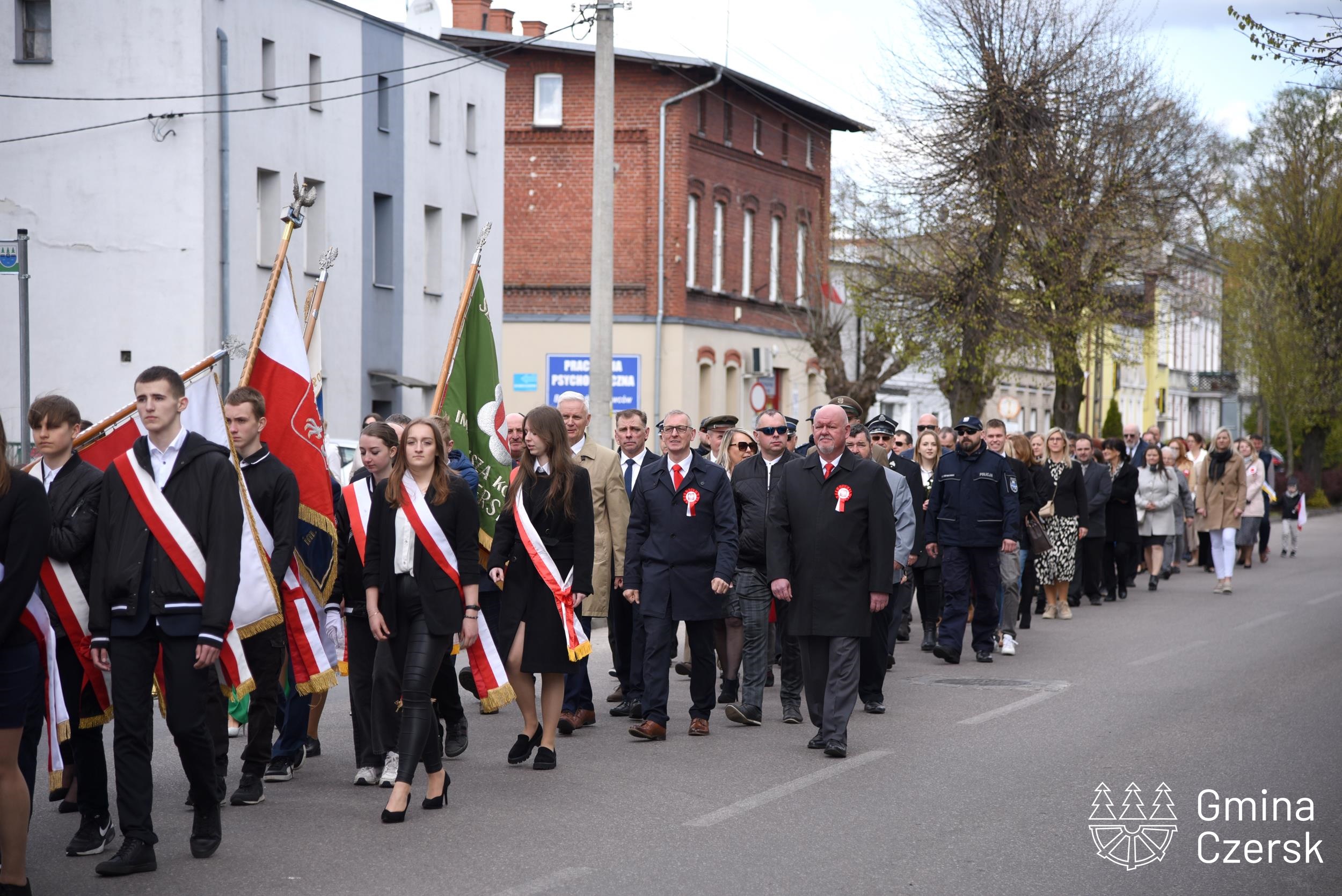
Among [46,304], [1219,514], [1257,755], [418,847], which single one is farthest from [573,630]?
[46,304]

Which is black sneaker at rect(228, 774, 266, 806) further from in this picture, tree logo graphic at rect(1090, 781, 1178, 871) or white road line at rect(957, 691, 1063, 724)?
white road line at rect(957, 691, 1063, 724)

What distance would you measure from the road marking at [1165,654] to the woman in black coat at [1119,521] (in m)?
5.15

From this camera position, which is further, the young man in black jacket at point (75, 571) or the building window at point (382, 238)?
the building window at point (382, 238)

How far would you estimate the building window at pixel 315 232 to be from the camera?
3058cm

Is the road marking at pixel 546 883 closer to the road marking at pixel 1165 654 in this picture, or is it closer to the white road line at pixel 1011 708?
the white road line at pixel 1011 708

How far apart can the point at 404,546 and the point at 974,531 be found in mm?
7042

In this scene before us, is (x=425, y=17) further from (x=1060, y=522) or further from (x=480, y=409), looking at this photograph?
(x=480, y=409)

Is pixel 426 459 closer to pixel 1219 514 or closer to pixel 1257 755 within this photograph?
pixel 1257 755

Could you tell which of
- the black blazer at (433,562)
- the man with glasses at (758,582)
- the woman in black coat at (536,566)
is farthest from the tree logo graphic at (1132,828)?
the black blazer at (433,562)

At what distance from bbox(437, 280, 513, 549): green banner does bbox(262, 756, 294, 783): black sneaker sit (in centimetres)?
281

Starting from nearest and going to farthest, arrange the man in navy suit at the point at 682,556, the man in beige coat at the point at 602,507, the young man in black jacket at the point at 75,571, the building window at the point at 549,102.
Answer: the young man in black jacket at the point at 75,571 < the man in navy suit at the point at 682,556 < the man in beige coat at the point at 602,507 < the building window at the point at 549,102

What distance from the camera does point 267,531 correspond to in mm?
8016

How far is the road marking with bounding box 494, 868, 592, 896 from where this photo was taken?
630cm

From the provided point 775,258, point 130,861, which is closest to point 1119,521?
Result: point 130,861
